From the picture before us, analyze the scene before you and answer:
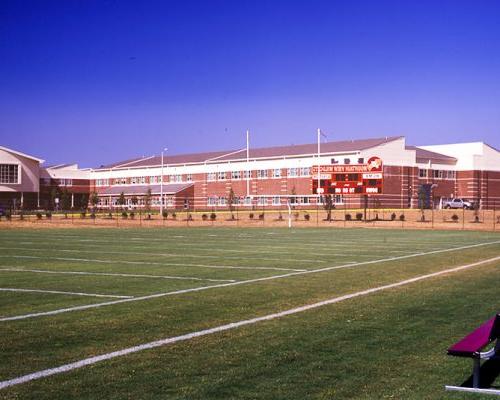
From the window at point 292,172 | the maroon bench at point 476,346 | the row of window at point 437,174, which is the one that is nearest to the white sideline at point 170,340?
the maroon bench at point 476,346

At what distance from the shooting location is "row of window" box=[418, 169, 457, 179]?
3617 inches

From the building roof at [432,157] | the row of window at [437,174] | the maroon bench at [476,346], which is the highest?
the building roof at [432,157]

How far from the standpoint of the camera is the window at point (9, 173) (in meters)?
93.5

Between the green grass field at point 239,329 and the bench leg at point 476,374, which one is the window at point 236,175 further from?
the bench leg at point 476,374

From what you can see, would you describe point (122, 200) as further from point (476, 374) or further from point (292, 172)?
point (476, 374)

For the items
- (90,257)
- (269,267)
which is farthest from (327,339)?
(90,257)

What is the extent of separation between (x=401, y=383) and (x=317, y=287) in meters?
6.88

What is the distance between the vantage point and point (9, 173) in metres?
94.5

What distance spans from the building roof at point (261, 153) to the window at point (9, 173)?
23.2m

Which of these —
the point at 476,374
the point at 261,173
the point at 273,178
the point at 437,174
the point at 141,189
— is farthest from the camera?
the point at 141,189

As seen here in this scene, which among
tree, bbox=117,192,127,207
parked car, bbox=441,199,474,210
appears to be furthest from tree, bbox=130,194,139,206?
parked car, bbox=441,199,474,210

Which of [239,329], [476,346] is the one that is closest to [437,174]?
[239,329]

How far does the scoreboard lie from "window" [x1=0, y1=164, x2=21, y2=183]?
5536 centimetres

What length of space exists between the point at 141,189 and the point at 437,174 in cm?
4586
